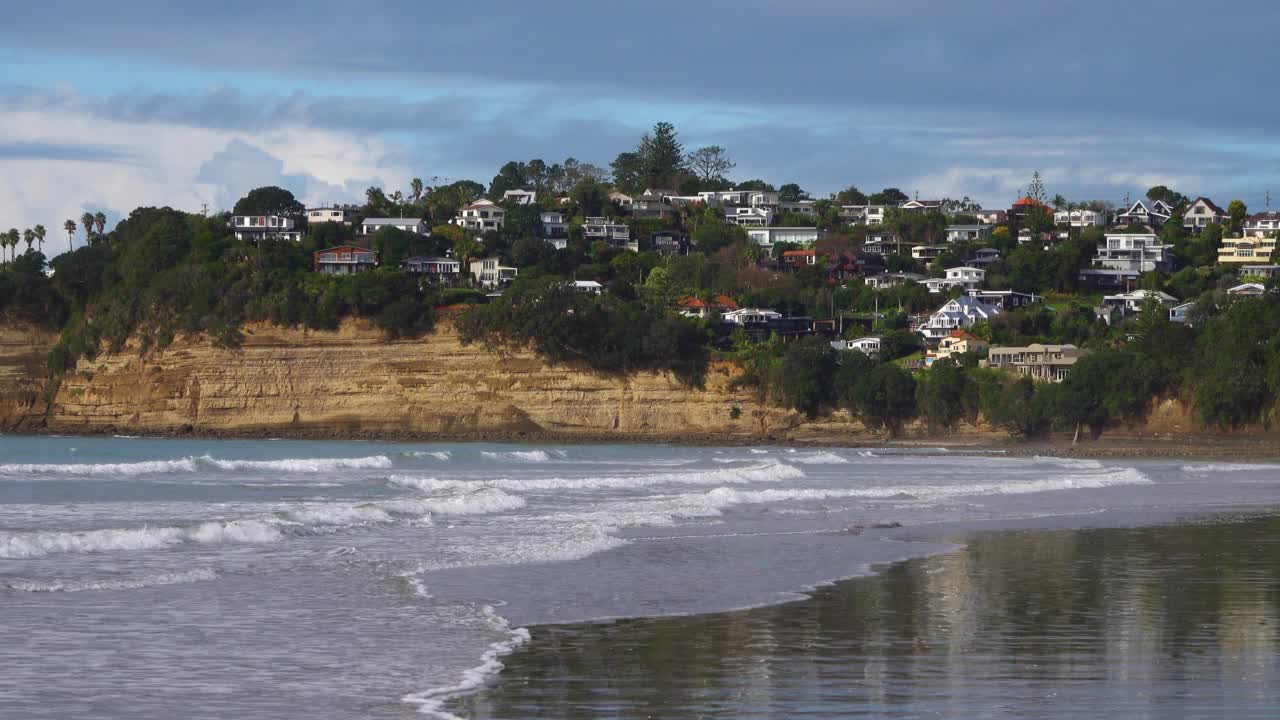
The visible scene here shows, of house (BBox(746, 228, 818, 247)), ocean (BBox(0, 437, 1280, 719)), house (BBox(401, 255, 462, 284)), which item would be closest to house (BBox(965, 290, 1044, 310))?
house (BBox(746, 228, 818, 247))

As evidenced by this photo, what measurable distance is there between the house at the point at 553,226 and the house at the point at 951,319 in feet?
94.4

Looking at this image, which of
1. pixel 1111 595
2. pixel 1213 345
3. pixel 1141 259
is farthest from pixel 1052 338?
pixel 1111 595

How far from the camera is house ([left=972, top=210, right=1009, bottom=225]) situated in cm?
10875

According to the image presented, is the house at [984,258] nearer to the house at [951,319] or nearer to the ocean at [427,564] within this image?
the house at [951,319]

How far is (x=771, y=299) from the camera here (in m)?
85.0

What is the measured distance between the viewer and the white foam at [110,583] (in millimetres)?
15070

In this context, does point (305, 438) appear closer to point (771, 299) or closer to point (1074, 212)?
point (771, 299)

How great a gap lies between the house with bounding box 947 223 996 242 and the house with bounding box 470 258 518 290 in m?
34.3

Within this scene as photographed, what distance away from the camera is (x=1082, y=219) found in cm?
10912

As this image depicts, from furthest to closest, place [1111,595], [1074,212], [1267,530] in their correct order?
1. [1074,212]
2. [1267,530]
3. [1111,595]

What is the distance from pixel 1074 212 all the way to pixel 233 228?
65.0 meters

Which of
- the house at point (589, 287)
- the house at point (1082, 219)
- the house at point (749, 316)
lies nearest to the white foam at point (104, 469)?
the house at point (589, 287)

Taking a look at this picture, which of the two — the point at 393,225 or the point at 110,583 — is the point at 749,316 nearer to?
the point at 393,225

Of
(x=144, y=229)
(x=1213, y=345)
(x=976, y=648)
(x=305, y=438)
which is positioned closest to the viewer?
(x=976, y=648)
